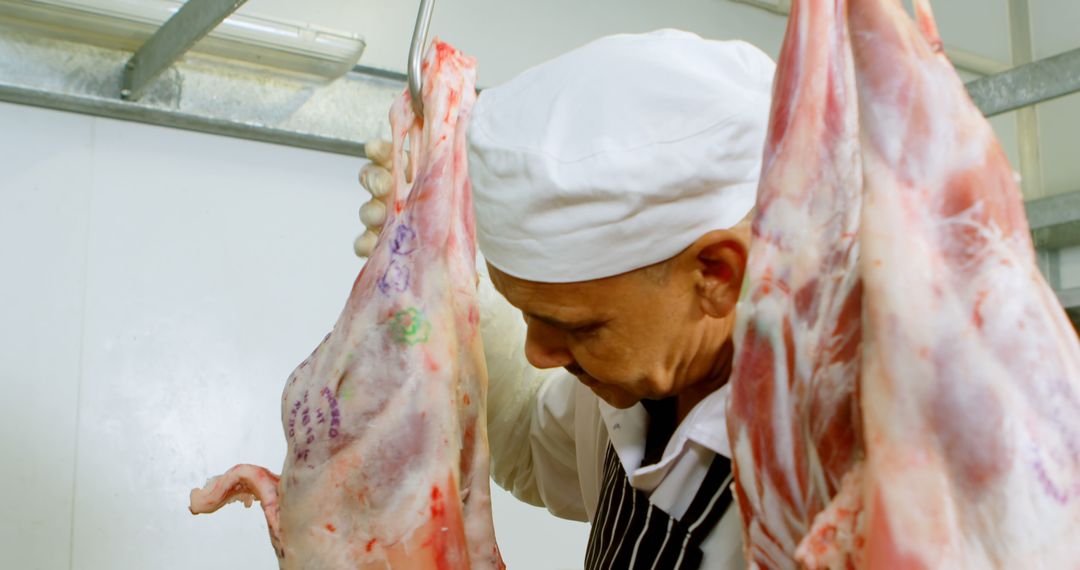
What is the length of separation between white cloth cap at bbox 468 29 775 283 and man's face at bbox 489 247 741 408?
2 centimetres

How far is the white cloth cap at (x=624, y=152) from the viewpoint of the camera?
1160mm

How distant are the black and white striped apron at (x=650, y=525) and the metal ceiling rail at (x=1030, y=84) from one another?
1.04 meters

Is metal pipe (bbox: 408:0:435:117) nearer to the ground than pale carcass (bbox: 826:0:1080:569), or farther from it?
farther from it

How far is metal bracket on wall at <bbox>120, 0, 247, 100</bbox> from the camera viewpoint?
1899 mm

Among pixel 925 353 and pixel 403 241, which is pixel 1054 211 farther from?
pixel 925 353

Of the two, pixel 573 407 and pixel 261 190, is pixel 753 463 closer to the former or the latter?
pixel 573 407

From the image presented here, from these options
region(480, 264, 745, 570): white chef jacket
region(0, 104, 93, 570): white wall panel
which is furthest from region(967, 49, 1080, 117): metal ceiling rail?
region(0, 104, 93, 570): white wall panel

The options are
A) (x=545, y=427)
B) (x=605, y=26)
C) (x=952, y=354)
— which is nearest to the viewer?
(x=952, y=354)

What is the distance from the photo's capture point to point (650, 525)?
1.35 meters

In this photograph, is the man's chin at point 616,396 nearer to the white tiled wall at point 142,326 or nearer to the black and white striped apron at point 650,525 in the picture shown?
the black and white striped apron at point 650,525

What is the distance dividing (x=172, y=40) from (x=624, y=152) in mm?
1210

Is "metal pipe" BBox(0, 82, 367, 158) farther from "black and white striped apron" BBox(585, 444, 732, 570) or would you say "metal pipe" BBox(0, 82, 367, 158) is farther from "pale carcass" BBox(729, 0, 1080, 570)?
"pale carcass" BBox(729, 0, 1080, 570)

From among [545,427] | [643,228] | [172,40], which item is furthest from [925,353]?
[172,40]

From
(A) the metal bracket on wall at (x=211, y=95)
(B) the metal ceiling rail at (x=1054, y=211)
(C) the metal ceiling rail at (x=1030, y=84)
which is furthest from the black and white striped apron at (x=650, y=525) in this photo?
(B) the metal ceiling rail at (x=1054, y=211)
